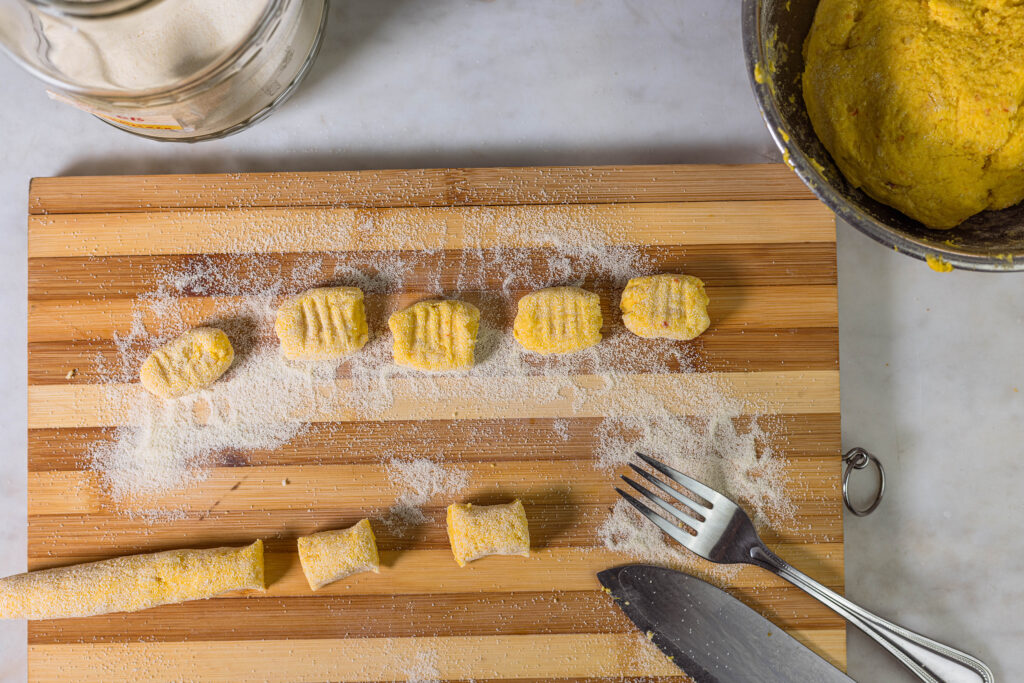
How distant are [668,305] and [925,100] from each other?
73 cm

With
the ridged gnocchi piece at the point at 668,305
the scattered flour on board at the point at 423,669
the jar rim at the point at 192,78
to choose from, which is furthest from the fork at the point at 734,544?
the jar rim at the point at 192,78

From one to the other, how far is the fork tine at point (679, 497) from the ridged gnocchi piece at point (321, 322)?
0.86 meters

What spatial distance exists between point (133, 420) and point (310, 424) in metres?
0.48

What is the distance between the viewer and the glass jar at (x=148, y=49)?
1.36 meters

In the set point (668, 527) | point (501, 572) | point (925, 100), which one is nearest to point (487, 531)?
point (501, 572)

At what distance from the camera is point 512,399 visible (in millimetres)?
1860

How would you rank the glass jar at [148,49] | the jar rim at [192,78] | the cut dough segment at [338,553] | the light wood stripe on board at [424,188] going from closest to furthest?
the glass jar at [148,49] → the jar rim at [192,78] → the cut dough segment at [338,553] → the light wood stripe on board at [424,188]

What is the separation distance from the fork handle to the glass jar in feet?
5.83

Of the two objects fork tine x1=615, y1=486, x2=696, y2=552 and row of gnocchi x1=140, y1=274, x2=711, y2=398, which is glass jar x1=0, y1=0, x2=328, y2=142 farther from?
fork tine x1=615, y1=486, x2=696, y2=552

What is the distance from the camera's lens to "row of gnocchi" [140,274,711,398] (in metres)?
1.78

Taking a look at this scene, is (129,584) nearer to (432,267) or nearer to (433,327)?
(433,327)

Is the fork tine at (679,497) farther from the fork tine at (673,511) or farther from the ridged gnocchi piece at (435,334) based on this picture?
the ridged gnocchi piece at (435,334)

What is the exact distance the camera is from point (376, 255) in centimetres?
187

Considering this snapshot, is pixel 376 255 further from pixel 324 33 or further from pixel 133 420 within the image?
pixel 133 420
